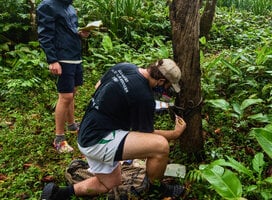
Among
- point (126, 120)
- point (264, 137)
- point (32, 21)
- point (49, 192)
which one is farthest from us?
point (32, 21)

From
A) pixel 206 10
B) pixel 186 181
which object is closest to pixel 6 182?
pixel 186 181

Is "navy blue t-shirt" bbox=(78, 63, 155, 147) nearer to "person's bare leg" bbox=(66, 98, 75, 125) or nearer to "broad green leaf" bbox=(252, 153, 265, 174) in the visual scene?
"broad green leaf" bbox=(252, 153, 265, 174)

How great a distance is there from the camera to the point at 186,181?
3361mm

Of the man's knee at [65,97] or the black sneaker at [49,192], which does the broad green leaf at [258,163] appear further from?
the man's knee at [65,97]

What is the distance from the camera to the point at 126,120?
120 inches

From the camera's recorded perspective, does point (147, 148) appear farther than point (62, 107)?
No

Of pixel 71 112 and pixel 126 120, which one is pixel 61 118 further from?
pixel 126 120

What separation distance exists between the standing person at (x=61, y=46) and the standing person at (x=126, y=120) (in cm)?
94

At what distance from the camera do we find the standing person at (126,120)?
9.40 feet

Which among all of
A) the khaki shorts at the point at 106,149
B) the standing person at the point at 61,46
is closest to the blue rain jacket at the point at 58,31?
the standing person at the point at 61,46

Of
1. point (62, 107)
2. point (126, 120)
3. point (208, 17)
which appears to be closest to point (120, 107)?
point (126, 120)

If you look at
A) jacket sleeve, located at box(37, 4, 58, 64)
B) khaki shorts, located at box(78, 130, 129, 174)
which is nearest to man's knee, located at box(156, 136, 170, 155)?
khaki shorts, located at box(78, 130, 129, 174)

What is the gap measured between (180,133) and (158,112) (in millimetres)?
1283

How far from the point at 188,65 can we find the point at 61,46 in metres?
1.44
